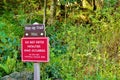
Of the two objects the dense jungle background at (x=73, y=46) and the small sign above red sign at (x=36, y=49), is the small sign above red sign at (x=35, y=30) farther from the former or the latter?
the dense jungle background at (x=73, y=46)

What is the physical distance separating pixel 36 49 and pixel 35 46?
1.8 inches

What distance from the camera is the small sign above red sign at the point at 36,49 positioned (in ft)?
13.8

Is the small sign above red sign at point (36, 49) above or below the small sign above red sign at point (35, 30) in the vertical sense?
below

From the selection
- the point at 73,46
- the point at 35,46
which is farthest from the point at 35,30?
the point at 73,46

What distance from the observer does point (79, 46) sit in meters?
6.80

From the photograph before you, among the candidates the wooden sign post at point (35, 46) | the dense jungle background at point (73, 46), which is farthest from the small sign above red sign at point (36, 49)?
the dense jungle background at point (73, 46)

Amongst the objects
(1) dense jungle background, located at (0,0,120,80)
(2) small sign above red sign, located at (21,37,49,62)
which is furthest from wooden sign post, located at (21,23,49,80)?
(1) dense jungle background, located at (0,0,120,80)

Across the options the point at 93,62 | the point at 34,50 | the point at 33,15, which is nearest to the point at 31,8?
the point at 33,15

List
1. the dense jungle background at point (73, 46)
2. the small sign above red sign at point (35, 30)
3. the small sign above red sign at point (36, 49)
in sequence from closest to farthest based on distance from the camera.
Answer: the small sign above red sign at point (36, 49), the small sign above red sign at point (35, 30), the dense jungle background at point (73, 46)

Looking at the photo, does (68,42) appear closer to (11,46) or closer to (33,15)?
(11,46)

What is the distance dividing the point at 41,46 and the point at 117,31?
10.6ft

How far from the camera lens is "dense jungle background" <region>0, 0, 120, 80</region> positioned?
5.95 meters

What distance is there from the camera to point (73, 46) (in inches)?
252

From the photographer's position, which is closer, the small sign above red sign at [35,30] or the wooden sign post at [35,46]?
the wooden sign post at [35,46]
